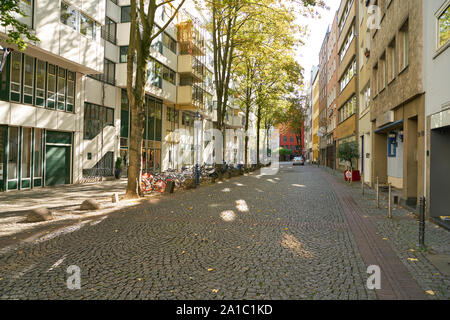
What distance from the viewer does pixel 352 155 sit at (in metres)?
21.7

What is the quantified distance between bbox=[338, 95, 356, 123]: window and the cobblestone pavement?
20.3 meters

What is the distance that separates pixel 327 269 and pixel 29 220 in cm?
739

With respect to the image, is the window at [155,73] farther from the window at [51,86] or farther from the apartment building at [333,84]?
the apartment building at [333,84]

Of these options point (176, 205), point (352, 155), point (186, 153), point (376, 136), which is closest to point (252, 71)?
point (186, 153)

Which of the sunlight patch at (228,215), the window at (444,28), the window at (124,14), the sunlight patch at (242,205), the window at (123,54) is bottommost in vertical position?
the sunlight patch at (228,215)

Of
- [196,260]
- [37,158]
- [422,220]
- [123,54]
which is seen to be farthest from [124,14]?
[422,220]

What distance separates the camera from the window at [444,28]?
27.5ft

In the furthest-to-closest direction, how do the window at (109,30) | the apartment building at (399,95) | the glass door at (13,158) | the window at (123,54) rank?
1. the window at (123,54)
2. the window at (109,30)
3. the glass door at (13,158)
4. the apartment building at (399,95)

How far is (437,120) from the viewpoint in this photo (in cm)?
866

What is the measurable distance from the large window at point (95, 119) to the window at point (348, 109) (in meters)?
18.5

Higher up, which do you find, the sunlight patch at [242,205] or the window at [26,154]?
the window at [26,154]

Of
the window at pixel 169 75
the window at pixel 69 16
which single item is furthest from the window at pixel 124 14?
the window at pixel 69 16
